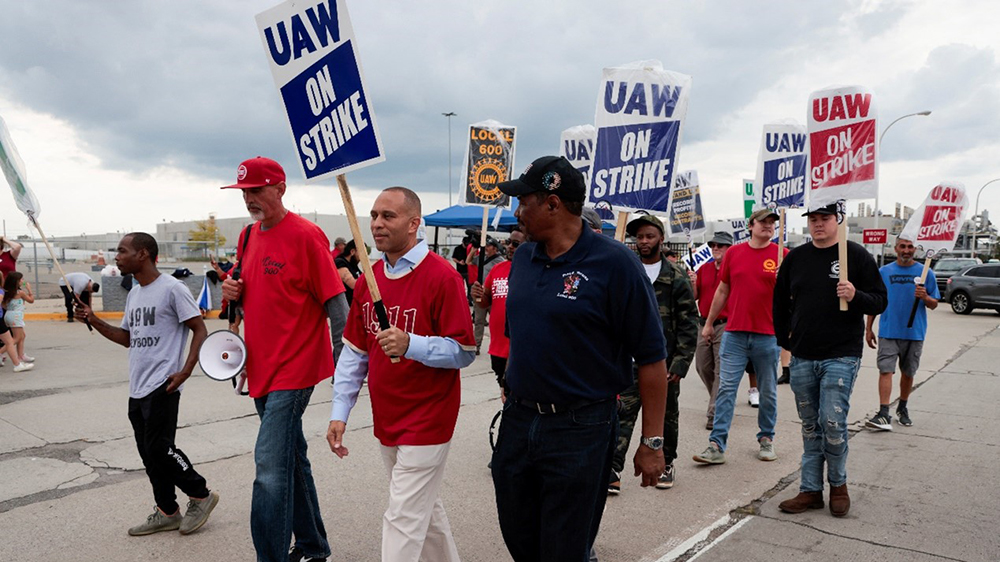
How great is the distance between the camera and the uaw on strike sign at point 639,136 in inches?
209

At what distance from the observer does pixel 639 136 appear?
5.36 m

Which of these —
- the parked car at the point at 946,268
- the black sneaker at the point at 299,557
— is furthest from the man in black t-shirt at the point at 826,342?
the parked car at the point at 946,268

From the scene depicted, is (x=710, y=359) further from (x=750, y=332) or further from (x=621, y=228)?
(x=621, y=228)

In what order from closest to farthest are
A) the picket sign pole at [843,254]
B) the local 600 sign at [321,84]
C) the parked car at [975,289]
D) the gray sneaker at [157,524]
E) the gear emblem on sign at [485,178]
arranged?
the local 600 sign at [321,84] < the gray sneaker at [157,524] < the picket sign pole at [843,254] < the gear emblem on sign at [485,178] < the parked car at [975,289]

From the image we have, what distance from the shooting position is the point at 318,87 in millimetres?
3037

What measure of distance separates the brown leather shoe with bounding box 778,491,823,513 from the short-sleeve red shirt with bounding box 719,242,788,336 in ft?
5.44

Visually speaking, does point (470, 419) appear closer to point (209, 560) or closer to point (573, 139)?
point (209, 560)

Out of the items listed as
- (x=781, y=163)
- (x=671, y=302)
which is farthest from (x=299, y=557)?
(x=781, y=163)

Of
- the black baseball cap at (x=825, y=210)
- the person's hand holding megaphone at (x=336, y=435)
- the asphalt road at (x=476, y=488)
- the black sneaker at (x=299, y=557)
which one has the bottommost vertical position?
the asphalt road at (x=476, y=488)

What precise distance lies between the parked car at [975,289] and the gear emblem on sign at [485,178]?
761 inches

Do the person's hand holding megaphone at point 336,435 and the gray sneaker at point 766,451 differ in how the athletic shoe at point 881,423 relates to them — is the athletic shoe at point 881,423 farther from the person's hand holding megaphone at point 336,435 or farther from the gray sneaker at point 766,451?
the person's hand holding megaphone at point 336,435

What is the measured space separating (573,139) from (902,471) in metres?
5.77

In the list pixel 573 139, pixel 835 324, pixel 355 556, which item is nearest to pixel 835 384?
pixel 835 324

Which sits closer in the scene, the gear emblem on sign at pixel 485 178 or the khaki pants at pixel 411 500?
the khaki pants at pixel 411 500
